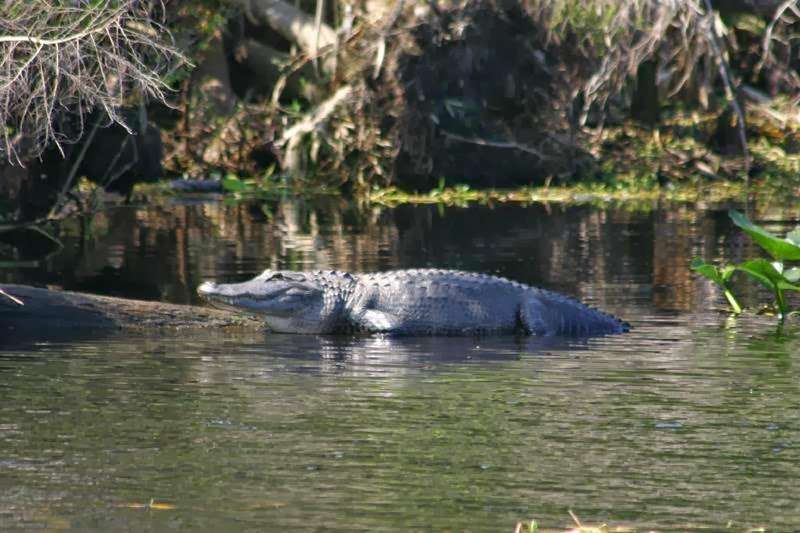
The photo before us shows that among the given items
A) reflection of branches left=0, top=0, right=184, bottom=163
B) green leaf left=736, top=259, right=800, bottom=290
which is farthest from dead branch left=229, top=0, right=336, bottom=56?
green leaf left=736, top=259, right=800, bottom=290

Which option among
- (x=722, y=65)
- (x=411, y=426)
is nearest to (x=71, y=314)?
(x=411, y=426)

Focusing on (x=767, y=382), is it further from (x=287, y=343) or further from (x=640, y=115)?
(x=640, y=115)

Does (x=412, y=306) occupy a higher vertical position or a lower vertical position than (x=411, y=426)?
higher

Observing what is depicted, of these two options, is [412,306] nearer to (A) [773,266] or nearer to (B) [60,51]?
(A) [773,266]

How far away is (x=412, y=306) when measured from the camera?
42.1 feet

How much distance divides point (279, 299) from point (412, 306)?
0.98m

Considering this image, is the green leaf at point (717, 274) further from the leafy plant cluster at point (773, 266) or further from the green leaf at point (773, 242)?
the green leaf at point (773, 242)

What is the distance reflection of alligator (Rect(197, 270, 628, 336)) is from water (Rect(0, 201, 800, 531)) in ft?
0.87

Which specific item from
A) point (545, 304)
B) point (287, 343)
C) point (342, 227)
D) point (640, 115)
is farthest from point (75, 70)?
point (640, 115)

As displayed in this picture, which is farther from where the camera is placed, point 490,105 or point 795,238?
point 490,105

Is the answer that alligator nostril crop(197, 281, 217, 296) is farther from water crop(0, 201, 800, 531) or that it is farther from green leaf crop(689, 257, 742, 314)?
green leaf crop(689, 257, 742, 314)

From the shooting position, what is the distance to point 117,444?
8.38m

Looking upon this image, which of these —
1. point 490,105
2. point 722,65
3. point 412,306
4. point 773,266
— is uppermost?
point 722,65

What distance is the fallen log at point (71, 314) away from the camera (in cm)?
1241
